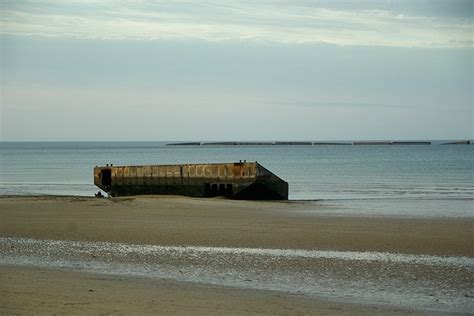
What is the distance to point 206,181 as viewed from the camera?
24047mm

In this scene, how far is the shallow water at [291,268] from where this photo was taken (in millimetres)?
9180

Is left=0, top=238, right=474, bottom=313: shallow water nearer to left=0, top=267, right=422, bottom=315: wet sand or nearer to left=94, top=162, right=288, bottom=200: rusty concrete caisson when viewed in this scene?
left=0, top=267, right=422, bottom=315: wet sand

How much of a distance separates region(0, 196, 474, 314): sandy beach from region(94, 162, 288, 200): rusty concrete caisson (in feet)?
14.0

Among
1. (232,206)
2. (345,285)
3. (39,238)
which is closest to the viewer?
(345,285)

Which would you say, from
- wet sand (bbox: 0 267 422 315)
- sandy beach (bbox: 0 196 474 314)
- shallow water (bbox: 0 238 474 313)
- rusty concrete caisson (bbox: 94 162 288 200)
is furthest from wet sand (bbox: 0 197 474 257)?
wet sand (bbox: 0 267 422 315)

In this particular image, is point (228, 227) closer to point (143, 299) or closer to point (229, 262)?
point (229, 262)

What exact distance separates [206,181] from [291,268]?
13.3 metres

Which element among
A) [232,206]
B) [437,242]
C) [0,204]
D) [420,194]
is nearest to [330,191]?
[420,194]

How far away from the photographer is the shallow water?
9180mm

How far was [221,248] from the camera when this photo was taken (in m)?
12.9

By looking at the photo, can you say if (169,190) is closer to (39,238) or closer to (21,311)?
(39,238)

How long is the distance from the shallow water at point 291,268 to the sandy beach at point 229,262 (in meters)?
0.02

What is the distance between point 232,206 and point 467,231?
24.3 ft

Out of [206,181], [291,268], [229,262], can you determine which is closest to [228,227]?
[229,262]
